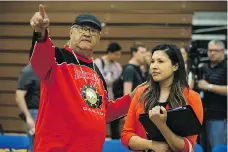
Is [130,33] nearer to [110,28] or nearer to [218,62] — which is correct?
[110,28]

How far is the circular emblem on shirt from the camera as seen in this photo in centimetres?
293

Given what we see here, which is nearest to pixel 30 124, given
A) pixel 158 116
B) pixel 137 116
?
pixel 137 116

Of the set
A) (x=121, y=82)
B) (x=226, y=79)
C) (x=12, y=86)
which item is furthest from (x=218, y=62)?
(x=12, y=86)

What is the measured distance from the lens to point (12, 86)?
29.0ft

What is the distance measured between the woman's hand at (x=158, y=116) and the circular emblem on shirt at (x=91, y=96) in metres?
0.49

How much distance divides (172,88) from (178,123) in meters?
0.30

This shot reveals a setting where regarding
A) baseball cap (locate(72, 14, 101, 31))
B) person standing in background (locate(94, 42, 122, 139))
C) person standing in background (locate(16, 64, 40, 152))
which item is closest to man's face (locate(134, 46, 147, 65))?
person standing in background (locate(94, 42, 122, 139))

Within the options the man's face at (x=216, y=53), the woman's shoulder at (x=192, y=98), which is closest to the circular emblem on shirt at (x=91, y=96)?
the woman's shoulder at (x=192, y=98)

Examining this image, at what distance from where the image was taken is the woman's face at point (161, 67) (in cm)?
287

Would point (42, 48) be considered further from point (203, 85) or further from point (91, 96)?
A: point (203, 85)

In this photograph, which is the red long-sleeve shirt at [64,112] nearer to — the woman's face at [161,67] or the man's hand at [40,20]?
the man's hand at [40,20]

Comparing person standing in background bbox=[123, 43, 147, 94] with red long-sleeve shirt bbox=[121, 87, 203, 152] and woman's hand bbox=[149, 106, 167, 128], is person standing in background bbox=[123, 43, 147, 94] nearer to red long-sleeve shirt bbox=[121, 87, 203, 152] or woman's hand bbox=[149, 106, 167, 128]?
red long-sleeve shirt bbox=[121, 87, 203, 152]

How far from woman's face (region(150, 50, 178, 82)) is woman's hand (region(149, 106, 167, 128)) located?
0.98 ft

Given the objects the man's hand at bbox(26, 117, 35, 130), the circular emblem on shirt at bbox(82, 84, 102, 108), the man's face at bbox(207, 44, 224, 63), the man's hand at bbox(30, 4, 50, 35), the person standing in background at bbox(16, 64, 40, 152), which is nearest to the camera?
the man's hand at bbox(30, 4, 50, 35)
